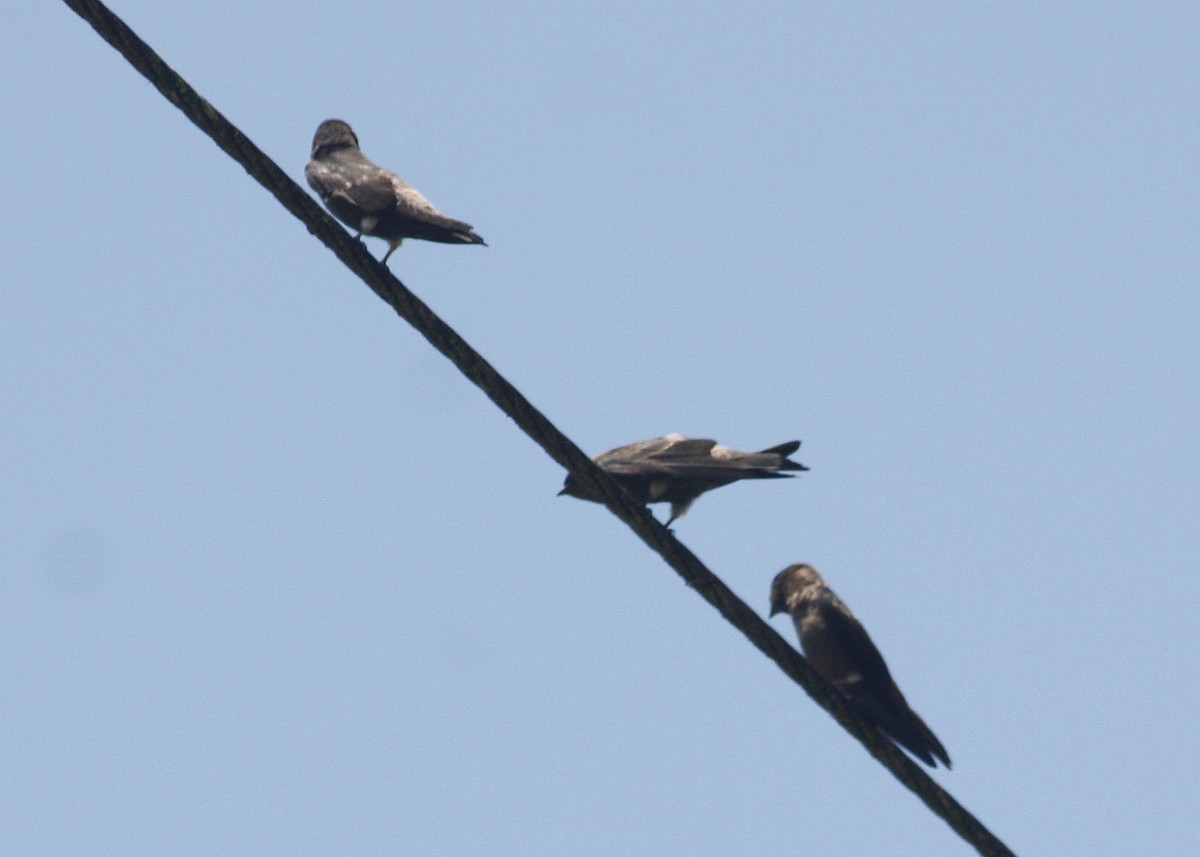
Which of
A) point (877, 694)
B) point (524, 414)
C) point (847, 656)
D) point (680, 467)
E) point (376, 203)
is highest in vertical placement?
point (376, 203)

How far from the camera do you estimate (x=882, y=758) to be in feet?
20.3

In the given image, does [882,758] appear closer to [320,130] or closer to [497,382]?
[497,382]

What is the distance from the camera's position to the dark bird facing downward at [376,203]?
9.31m

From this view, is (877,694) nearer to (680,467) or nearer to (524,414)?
(680,467)

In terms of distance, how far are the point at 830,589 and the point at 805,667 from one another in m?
3.20

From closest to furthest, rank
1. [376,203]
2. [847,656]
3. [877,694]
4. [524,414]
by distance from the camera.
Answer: [524,414], [877,694], [847,656], [376,203]

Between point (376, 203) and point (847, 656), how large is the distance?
12.3 ft

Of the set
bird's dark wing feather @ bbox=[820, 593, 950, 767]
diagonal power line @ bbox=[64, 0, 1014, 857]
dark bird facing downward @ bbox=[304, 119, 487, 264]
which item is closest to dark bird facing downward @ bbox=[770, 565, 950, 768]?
bird's dark wing feather @ bbox=[820, 593, 950, 767]

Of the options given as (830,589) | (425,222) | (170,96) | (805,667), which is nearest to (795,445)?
(830,589)

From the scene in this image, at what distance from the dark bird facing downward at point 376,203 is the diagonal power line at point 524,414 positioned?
9.20 ft

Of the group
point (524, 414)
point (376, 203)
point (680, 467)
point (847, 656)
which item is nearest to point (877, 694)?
point (847, 656)

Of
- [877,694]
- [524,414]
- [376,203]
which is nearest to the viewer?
[524,414]

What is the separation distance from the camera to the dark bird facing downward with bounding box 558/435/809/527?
930 cm

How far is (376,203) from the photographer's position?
9.70 meters
